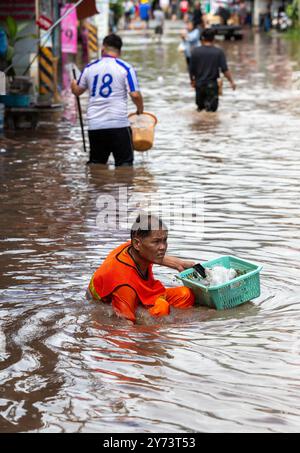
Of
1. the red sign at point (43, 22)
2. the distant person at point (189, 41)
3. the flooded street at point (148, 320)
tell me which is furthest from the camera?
the distant person at point (189, 41)

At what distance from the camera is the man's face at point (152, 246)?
753 centimetres

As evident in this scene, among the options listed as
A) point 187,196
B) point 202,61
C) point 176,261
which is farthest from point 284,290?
point 202,61

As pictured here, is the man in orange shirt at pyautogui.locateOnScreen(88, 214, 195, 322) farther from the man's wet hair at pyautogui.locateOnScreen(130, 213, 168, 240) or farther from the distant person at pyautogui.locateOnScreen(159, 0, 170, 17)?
the distant person at pyautogui.locateOnScreen(159, 0, 170, 17)

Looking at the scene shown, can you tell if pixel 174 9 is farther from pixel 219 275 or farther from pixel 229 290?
pixel 229 290

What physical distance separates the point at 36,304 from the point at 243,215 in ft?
12.0

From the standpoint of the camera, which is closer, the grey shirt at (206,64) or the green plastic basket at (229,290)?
the green plastic basket at (229,290)

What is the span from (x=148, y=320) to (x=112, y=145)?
21.5 ft

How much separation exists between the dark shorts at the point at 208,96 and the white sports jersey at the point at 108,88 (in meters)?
6.79

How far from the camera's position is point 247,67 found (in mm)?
32781

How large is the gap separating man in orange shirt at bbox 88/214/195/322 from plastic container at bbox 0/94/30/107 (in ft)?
37.6

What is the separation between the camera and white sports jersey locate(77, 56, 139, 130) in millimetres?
13531
